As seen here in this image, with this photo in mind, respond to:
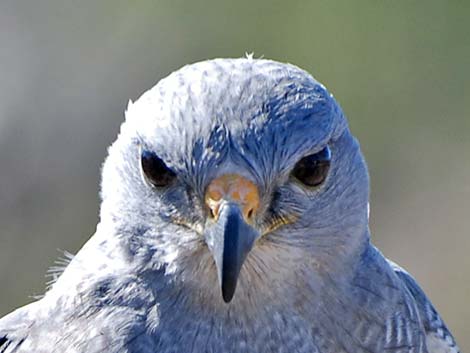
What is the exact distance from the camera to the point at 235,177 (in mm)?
5766

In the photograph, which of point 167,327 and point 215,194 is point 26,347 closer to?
point 167,327

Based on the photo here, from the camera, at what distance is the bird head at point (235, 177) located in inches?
227

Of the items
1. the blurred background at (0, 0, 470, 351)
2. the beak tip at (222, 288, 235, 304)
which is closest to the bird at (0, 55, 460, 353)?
the beak tip at (222, 288, 235, 304)

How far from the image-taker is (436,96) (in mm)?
13984

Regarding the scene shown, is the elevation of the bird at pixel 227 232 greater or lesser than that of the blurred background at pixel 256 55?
lesser

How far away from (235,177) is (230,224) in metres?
0.24

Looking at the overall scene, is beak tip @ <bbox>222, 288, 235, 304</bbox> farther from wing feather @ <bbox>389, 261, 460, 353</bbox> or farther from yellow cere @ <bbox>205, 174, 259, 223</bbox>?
wing feather @ <bbox>389, 261, 460, 353</bbox>

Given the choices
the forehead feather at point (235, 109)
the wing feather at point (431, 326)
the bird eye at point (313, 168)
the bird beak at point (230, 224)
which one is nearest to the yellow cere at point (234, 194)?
the bird beak at point (230, 224)

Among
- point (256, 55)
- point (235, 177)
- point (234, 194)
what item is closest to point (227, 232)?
point (234, 194)

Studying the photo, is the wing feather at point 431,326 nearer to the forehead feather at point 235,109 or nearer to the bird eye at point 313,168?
the bird eye at point 313,168

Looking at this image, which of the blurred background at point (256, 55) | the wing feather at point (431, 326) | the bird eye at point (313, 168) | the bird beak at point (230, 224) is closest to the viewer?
the bird beak at point (230, 224)

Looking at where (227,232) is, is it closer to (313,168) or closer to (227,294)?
(227,294)

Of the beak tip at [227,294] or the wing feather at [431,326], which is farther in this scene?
the wing feather at [431,326]

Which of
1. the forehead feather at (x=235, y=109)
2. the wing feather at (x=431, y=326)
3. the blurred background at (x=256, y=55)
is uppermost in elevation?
the blurred background at (x=256, y=55)
